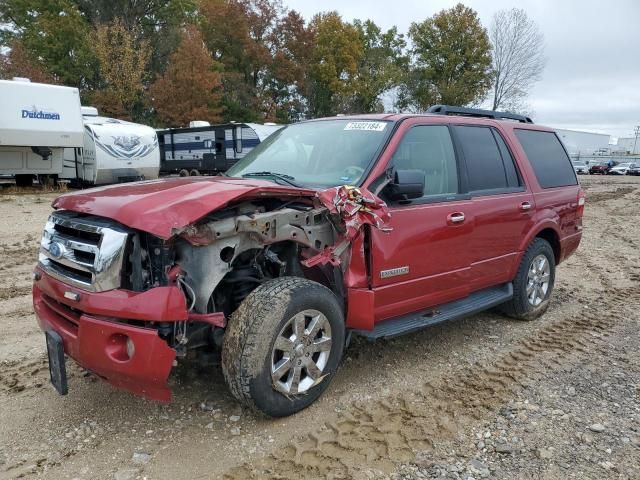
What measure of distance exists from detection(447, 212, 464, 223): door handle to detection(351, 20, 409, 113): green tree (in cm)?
3721

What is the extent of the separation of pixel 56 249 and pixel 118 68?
2565 centimetres

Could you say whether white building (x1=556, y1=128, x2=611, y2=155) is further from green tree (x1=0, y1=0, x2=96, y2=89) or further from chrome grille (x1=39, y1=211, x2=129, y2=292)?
chrome grille (x1=39, y1=211, x2=129, y2=292)

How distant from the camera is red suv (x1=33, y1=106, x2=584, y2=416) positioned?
274 cm

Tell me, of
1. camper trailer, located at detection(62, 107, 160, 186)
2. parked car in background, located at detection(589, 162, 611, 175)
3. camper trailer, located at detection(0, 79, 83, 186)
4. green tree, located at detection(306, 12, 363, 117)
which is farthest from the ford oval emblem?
parked car in background, located at detection(589, 162, 611, 175)

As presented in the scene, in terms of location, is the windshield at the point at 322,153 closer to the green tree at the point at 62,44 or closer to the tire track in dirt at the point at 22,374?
the tire track in dirt at the point at 22,374

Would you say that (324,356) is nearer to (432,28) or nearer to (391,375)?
(391,375)

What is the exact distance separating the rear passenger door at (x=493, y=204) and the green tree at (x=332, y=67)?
→ 1357 inches

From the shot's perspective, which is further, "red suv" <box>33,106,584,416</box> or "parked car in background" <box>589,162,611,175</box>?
"parked car in background" <box>589,162,611,175</box>

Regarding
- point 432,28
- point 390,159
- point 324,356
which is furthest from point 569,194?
point 432,28

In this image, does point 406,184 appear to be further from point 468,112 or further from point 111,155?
point 111,155

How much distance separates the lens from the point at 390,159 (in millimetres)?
3758

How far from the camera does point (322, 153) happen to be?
4.05m

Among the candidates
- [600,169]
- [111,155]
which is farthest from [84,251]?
[600,169]

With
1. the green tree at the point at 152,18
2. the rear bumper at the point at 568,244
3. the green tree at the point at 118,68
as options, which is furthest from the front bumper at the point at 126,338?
the green tree at the point at 152,18
